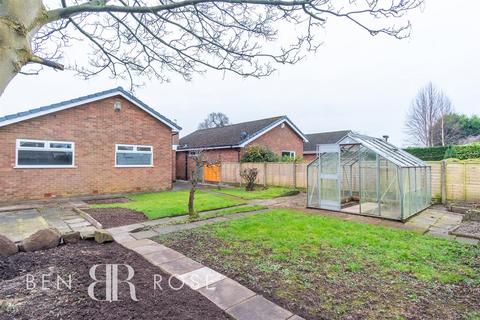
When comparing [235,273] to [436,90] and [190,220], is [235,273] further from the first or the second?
[436,90]

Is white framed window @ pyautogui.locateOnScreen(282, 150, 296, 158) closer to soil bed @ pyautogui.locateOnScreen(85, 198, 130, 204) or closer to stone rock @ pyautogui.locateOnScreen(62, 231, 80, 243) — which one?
soil bed @ pyautogui.locateOnScreen(85, 198, 130, 204)

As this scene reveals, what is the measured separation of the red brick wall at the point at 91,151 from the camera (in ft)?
33.3

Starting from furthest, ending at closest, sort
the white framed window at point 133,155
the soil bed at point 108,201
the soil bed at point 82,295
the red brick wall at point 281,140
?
the red brick wall at point 281,140 < the white framed window at point 133,155 < the soil bed at point 108,201 < the soil bed at point 82,295

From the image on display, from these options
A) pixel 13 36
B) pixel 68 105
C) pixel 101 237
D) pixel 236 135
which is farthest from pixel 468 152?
pixel 68 105

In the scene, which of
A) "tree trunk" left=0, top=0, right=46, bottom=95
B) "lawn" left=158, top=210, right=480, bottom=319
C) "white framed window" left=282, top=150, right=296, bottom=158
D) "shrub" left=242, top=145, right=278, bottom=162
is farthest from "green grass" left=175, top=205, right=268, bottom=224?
"white framed window" left=282, top=150, right=296, bottom=158

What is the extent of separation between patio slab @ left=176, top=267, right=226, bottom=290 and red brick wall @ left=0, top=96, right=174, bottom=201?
10.3m

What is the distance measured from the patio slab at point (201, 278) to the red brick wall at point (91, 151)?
404 inches

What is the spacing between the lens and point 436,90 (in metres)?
31.1

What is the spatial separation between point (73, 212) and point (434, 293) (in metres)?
9.88

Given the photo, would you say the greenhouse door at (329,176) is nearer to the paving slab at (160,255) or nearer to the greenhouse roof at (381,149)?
the greenhouse roof at (381,149)

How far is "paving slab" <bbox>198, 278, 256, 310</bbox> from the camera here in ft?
10.1

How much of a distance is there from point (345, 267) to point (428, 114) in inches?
1398

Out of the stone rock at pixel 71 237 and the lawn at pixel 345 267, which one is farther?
the stone rock at pixel 71 237
